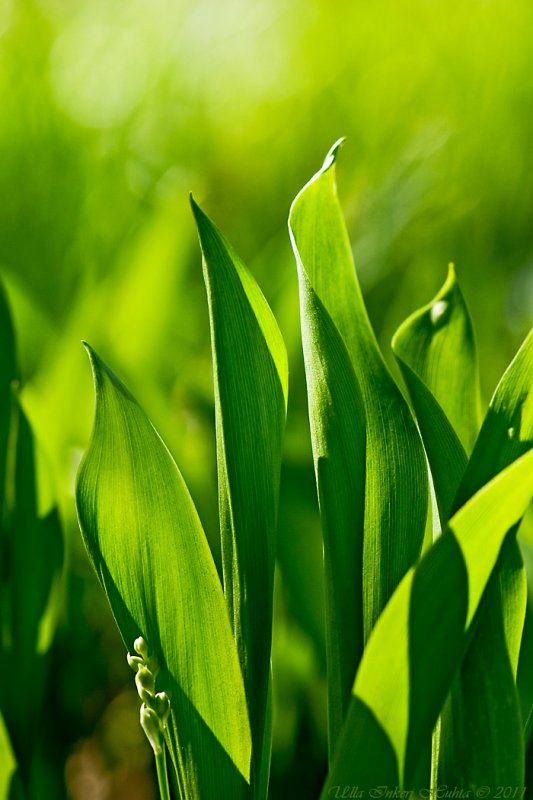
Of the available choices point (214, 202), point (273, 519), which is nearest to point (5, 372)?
point (273, 519)

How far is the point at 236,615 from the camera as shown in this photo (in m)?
0.29

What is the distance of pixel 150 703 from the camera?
10.4 inches

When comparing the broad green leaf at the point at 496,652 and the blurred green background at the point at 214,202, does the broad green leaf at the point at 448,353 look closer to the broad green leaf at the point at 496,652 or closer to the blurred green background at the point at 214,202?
the broad green leaf at the point at 496,652

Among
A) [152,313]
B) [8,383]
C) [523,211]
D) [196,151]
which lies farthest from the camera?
[196,151]

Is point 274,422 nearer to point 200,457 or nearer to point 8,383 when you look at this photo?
point 8,383

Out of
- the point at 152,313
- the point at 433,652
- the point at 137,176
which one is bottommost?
the point at 433,652

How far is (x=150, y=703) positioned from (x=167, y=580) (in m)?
0.04

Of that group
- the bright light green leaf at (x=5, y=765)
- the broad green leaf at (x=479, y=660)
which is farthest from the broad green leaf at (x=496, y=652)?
the bright light green leaf at (x=5, y=765)

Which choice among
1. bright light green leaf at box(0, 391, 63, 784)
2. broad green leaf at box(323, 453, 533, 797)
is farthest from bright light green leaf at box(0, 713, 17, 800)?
broad green leaf at box(323, 453, 533, 797)

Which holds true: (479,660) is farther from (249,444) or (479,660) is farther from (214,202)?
(214,202)

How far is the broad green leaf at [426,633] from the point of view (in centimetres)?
22

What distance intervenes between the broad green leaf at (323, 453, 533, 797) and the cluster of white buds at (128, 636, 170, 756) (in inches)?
2.3

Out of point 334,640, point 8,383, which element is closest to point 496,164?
point 8,383

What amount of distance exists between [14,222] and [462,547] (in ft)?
4.39
